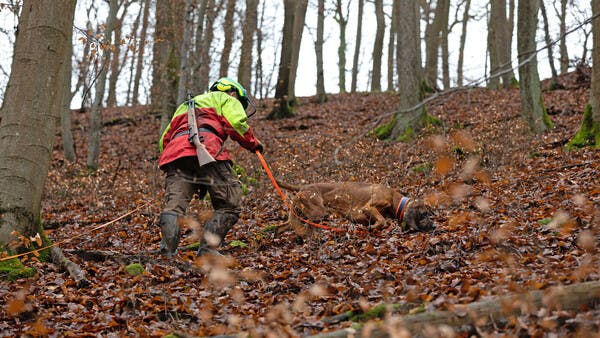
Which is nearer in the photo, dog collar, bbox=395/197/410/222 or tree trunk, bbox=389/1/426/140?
dog collar, bbox=395/197/410/222

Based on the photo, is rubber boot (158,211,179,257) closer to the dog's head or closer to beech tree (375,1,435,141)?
the dog's head

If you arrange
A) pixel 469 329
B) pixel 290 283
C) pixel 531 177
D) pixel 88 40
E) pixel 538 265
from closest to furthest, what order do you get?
pixel 469 329 < pixel 538 265 < pixel 290 283 < pixel 88 40 < pixel 531 177

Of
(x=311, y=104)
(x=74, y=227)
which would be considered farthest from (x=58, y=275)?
(x=311, y=104)

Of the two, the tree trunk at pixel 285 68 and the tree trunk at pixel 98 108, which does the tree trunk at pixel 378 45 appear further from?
the tree trunk at pixel 98 108

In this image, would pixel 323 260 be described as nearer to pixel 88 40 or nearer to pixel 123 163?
pixel 88 40

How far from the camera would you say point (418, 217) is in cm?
687

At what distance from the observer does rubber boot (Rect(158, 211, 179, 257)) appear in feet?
19.4

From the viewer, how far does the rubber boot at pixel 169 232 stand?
233 inches

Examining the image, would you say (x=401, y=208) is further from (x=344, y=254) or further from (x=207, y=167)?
(x=207, y=167)

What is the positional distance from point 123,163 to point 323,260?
10.6 meters

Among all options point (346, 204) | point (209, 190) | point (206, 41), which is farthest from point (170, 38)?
point (209, 190)

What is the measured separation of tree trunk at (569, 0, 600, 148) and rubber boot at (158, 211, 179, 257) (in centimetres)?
719

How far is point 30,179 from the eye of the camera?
18.5ft

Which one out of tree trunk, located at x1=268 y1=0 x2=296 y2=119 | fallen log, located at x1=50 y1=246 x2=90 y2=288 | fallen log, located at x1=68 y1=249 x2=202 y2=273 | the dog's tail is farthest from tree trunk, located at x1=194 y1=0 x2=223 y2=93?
fallen log, located at x1=50 y1=246 x2=90 y2=288
